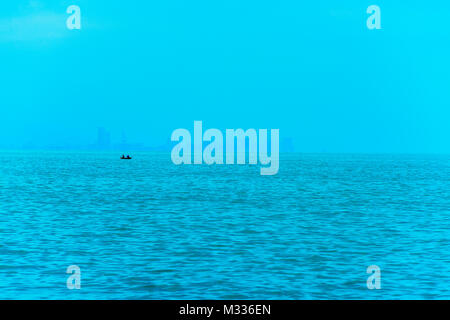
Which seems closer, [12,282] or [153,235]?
[12,282]

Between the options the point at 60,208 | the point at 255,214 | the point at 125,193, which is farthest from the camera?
the point at 125,193

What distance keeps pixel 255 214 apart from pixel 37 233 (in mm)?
23052

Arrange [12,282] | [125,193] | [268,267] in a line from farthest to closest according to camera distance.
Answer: [125,193] → [268,267] → [12,282]

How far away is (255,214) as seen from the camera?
6044 cm

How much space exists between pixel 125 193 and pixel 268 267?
60040 mm

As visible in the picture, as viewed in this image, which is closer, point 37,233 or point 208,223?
point 37,233

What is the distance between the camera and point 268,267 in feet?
104
